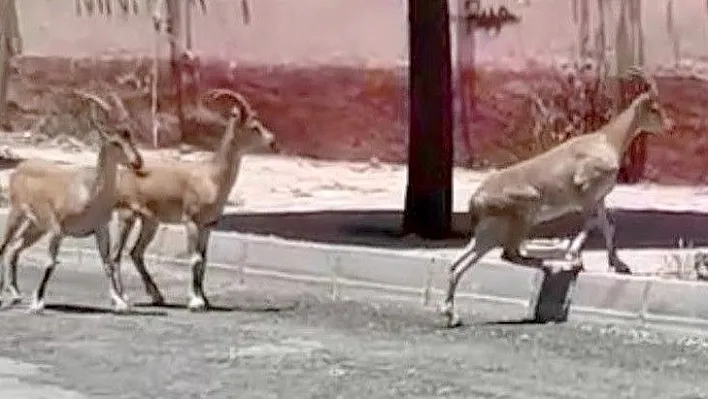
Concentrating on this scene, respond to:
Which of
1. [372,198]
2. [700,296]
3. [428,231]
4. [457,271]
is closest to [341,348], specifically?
[457,271]

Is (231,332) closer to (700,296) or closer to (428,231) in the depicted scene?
(700,296)

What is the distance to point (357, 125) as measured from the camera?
65.3 ft

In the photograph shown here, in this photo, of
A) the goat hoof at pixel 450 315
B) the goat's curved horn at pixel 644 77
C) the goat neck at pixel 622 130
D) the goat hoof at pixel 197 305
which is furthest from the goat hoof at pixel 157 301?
the goat's curved horn at pixel 644 77

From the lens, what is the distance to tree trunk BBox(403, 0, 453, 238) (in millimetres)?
13828

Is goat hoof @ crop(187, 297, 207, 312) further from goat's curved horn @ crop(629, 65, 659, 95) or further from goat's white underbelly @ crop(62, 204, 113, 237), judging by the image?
goat's curved horn @ crop(629, 65, 659, 95)

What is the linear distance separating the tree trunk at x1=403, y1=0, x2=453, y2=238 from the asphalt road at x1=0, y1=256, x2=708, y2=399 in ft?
6.96

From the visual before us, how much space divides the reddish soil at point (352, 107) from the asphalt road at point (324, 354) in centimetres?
689

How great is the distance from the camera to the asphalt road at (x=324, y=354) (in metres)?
8.81

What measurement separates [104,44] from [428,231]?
28.5ft

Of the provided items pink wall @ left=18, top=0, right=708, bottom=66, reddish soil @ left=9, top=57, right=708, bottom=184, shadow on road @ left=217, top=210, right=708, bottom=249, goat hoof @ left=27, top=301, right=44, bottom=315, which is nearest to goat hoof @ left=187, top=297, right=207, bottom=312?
goat hoof @ left=27, top=301, right=44, bottom=315

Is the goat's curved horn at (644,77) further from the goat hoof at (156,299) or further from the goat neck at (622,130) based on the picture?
the goat hoof at (156,299)

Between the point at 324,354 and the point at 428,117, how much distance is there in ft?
14.5

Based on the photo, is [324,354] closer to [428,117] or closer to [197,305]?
[197,305]

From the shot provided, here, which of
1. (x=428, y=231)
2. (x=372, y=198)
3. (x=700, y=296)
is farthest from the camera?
(x=372, y=198)
